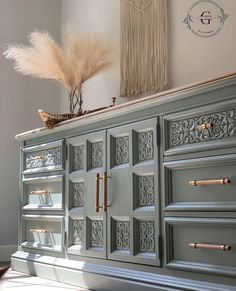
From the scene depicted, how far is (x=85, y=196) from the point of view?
2.03 metres

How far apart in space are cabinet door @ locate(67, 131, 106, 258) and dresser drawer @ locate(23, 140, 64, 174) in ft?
0.32

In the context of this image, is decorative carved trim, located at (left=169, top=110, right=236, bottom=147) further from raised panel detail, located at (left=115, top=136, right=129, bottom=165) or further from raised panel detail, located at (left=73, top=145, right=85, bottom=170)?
raised panel detail, located at (left=73, top=145, right=85, bottom=170)

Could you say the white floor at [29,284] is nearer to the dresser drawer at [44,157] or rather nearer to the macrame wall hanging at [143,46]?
the dresser drawer at [44,157]

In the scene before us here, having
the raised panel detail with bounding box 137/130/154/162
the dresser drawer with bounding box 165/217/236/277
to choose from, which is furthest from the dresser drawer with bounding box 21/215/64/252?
the dresser drawer with bounding box 165/217/236/277

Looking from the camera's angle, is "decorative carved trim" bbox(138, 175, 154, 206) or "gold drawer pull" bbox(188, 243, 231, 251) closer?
"gold drawer pull" bbox(188, 243, 231, 251)

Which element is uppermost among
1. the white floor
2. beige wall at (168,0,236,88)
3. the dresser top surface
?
beige wall at (168,0,236,88)

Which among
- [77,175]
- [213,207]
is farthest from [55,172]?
[213,207]

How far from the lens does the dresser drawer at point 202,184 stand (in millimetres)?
1399

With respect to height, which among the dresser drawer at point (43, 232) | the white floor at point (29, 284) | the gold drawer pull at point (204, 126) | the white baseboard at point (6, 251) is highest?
the gold drawer pull at point (204, 126)

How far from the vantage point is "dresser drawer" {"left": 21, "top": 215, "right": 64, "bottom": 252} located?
221cm

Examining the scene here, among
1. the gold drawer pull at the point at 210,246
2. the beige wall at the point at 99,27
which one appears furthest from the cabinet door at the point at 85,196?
the beige wall at the point at 99,27

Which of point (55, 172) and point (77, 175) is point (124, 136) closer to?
point (77, 175)

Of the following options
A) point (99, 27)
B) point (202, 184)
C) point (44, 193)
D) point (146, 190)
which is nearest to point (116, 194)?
point (146, 190)

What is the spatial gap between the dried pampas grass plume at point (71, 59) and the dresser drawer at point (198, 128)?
2.93ft
